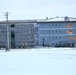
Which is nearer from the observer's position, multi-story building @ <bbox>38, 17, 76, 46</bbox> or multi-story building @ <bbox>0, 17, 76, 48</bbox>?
multi-story building @ <bbox>38, 17, 76, 46</bbox>

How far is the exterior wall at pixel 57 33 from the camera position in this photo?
70.3 meters

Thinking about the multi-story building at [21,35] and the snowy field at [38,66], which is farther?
the multi-story building at [21,35]

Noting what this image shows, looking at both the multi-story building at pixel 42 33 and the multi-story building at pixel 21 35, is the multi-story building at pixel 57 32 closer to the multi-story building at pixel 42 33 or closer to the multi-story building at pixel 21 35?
the multi-story building at pixel 42 33

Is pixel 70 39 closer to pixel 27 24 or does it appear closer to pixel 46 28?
pixel 46 28

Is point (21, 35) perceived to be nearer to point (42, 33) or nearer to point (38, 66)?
point (42, 33)

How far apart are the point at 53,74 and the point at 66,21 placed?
6154cm

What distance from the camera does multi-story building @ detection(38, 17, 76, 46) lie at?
70.3 meters

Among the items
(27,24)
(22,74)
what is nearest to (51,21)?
(27,24)

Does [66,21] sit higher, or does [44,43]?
[66,21]

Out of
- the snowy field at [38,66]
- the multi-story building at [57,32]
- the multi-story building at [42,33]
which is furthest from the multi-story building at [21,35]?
the snowy field at [38,66]

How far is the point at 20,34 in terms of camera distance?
237 feet

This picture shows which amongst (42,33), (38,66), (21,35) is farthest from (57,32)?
(38,66)

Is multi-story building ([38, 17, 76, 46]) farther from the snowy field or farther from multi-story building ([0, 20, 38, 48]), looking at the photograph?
the snowy field

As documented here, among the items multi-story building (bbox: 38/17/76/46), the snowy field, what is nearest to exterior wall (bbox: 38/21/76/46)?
multi-story building (bbox: 38/17/76/46)
